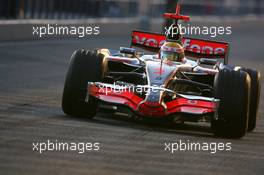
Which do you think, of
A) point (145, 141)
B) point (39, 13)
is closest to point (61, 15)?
point (39, 13)

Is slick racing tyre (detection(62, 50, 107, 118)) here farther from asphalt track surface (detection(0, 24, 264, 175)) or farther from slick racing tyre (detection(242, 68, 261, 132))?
slick racing tyre (detection(242, 68, 261, 132))

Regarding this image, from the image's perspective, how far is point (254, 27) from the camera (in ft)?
182

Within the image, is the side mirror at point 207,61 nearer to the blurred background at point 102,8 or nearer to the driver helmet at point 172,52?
the driver helmet at point 172,52

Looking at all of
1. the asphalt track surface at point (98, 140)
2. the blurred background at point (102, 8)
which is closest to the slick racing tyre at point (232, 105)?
the asphalt track surface at point (98, 140)

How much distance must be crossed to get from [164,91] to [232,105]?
2.92 feet

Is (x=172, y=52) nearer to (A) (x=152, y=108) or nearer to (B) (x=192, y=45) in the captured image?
(B) (x=192, y=45)

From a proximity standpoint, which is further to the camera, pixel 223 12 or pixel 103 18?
pixel 223 12

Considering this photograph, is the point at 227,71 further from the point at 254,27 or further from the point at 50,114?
the point at 254,27

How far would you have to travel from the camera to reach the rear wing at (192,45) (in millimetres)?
14797

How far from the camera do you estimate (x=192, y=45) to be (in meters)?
15.1

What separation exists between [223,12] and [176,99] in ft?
132

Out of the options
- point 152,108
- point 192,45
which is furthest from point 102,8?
point 152,108

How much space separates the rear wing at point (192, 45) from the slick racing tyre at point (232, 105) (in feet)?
7.20

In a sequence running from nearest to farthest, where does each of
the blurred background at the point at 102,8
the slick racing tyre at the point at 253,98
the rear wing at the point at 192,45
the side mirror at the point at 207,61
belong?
the slick racing tyre at the point at 253,98, the side mirror at the point at 207,61, the rear wing at the point at 192,45, the blurred background at the point at 102,8
